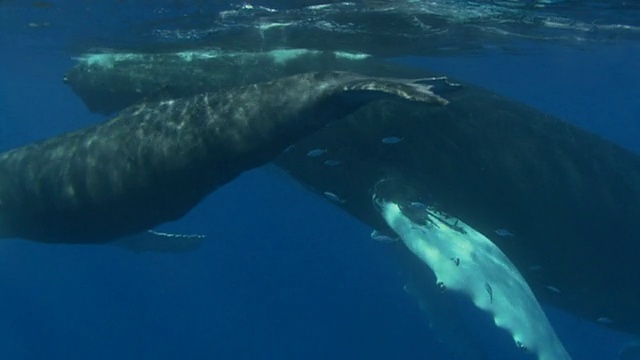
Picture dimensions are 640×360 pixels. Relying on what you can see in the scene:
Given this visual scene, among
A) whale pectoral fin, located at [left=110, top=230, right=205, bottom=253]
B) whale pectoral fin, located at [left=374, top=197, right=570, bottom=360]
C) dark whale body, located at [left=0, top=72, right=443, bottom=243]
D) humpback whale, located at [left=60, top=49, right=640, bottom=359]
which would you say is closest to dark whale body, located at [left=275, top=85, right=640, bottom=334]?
humpback whale, located at [left=60, top=49, right=640, bottom=359]

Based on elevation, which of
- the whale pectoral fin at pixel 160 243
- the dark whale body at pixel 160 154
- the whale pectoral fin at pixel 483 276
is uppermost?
the dark whale body at pixel 160 154

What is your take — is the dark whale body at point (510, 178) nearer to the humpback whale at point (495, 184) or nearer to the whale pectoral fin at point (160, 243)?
the humpback whale at point (495, 184)

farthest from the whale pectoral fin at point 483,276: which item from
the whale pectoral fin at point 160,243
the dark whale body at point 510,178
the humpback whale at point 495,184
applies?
the whale pectoral fin at point 160,243

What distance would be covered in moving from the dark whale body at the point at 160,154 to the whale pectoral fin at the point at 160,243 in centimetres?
474

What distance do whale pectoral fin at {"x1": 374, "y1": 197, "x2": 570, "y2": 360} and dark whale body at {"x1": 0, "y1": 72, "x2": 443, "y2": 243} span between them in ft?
11.0

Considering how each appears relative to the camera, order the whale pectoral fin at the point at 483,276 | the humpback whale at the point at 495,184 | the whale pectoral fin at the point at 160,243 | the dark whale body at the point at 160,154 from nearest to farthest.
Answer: the dark whale body at the point at 160,154 < the whale pectoral fin at the point at 483,276 < the humpback whale at the point at 495,184 < the whale pectoral fin at the point at 160,243

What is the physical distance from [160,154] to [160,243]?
7.94 m

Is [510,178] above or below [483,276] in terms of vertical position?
above

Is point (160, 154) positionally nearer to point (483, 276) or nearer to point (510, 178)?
point (483, 276)

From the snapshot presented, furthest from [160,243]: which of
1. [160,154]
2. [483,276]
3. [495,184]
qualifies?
[483,276]

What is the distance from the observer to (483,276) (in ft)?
32.7

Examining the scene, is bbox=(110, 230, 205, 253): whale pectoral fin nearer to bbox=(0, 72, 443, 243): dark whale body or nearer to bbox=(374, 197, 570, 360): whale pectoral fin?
bbox=(0, 72, 443, 243): dark whale body

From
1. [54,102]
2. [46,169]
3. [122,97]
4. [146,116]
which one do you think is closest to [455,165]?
[146,116]

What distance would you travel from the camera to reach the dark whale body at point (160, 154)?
25.8 feet
